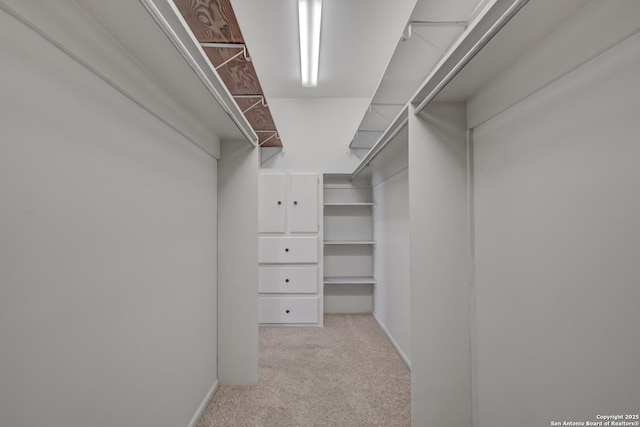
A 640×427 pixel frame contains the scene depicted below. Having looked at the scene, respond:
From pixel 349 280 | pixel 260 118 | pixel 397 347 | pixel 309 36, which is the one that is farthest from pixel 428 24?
pixel 349 280

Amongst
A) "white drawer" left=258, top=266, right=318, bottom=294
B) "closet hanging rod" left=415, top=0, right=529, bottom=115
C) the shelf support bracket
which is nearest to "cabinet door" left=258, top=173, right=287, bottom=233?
"white drawer" left=258, top=266, right=318, bottom=294

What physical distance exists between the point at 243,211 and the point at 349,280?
221 cm

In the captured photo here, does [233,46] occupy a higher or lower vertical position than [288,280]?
higher

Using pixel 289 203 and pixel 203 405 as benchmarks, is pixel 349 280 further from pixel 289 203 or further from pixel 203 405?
pixel 203 405

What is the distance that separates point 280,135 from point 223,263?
242 centimetres

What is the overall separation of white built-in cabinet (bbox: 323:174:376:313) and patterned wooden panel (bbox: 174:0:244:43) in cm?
248

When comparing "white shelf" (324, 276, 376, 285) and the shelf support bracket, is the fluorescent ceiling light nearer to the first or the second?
the shelf support bracket

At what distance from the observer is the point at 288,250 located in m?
3.58

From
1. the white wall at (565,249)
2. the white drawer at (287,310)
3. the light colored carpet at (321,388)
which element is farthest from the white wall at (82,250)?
the white drawer at (287,310)

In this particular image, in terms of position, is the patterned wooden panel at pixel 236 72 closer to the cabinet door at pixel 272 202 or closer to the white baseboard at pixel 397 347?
the cabinet door at pixel 272 202

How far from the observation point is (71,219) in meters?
0.86

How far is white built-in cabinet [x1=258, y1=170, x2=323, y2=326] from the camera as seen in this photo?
355 cm

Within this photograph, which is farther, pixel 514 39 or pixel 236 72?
pixel 236 72

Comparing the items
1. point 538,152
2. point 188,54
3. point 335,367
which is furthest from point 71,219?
point 335,367
